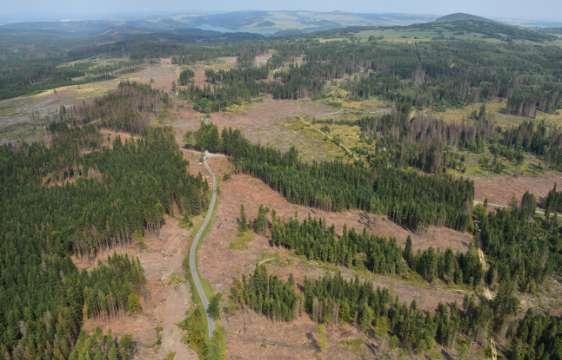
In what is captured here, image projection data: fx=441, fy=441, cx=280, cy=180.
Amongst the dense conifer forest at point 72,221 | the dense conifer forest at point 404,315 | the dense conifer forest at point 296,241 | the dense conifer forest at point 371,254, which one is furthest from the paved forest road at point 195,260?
the dense conifer forest at point 371,254

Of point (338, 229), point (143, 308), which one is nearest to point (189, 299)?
point (143, 308)

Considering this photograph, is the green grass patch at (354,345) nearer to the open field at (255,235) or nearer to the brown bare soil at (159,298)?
the brown bare soil at (159,298)

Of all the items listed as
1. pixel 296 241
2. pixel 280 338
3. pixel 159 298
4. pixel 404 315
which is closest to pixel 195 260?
pixel 159 298

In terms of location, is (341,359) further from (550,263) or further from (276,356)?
(550,263)

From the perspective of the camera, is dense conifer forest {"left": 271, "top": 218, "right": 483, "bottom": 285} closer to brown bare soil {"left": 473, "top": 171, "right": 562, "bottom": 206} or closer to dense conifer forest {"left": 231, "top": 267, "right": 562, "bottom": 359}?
dense conifer forest {"left": 231, "top": 267, "right": 562, "bottom": 359}

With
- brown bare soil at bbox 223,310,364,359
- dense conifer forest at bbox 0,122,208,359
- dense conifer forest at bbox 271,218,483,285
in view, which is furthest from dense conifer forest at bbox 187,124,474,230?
brown bare soil at bbox 223,310,364,359

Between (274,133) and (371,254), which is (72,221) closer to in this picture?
(371,254)

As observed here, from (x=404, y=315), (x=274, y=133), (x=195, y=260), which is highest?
(x=274, y=133)
